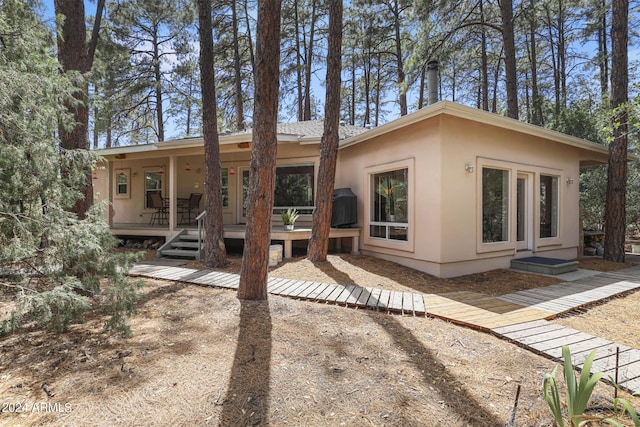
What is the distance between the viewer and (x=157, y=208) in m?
10.6

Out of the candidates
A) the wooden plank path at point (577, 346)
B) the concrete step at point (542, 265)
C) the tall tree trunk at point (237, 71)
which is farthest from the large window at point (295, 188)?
the wooden plank path at point (577, 346)

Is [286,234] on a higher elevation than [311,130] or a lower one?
lower

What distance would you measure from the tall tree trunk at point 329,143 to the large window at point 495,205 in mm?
3112

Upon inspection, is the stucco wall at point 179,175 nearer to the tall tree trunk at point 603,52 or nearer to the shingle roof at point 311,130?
the shingle roof at point 311,130

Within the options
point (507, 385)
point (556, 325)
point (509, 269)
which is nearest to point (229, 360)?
point (507, 385)

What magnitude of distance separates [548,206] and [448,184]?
12.2ft

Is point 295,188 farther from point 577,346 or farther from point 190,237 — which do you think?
point 577,346

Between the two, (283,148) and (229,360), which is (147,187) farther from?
(229,360)

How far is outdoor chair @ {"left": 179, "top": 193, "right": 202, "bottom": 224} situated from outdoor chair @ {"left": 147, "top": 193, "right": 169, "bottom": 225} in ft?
1.74

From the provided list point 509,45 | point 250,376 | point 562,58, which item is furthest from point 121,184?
point 562,58

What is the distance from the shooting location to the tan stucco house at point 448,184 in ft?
19.3

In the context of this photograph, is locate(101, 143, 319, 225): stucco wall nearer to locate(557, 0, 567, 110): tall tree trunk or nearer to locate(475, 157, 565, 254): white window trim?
locate(475, 157, 565, 254): white window trim

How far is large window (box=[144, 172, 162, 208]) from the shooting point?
1138cm

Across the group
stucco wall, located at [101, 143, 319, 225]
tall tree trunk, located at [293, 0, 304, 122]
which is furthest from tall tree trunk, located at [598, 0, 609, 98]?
stucco wall, located at [101, 143, 319, 225]
